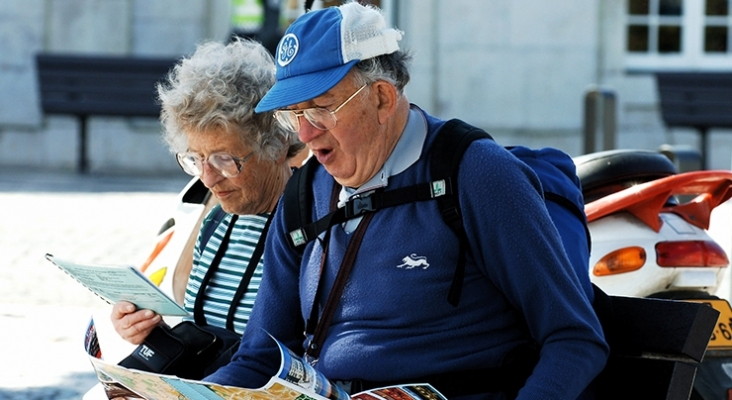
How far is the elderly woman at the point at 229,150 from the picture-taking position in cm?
340

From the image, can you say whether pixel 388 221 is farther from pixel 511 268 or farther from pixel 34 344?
pixel 34 344

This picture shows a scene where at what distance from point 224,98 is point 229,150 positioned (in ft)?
0.47

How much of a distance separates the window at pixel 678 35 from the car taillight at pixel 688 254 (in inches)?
430

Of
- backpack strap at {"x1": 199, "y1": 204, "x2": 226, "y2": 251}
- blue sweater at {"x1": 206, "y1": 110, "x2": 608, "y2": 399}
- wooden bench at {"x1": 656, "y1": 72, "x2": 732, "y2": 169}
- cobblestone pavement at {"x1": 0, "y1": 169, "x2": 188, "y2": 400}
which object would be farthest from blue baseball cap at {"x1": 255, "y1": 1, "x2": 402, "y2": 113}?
wooden bench at {"x1": 656, "y1": 72, "x2": 732, "y2": 169}

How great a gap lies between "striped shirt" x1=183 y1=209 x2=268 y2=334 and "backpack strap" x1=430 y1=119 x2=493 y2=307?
35.2 inches

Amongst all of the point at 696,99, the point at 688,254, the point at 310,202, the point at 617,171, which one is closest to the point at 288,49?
the point at 310,202

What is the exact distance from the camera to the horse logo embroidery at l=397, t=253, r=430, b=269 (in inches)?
104

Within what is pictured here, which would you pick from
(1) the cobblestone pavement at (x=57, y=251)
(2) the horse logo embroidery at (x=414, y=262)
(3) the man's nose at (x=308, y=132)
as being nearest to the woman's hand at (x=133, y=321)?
(3) the man's nose at (x=308, y=132)

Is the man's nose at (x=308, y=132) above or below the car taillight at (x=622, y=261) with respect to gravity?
above

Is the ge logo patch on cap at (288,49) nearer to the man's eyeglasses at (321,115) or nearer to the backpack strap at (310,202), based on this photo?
the man's eyeglasses at (321,115)

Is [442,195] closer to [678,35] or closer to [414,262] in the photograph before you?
[414,262]

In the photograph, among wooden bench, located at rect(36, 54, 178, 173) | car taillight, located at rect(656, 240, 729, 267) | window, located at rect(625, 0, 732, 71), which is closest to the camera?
car taillight, located at rect(656, 240, 729, 267)

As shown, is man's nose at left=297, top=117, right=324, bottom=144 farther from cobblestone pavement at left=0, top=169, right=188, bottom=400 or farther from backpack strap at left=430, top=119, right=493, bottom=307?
cobblestone pavement at left=0, top=169, right=188, bottom=400

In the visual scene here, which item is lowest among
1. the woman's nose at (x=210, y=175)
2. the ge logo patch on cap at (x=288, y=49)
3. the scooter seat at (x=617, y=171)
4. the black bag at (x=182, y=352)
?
the black bag at (x=182, y=352)
